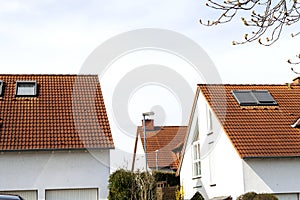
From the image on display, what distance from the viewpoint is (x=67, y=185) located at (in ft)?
68.3

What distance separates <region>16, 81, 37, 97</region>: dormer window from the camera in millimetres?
23900

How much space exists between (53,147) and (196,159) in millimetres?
8689

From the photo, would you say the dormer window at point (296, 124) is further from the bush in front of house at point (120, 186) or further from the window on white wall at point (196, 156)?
the bush in front of house at point (120, 186)

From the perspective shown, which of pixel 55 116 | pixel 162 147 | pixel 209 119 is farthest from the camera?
pixel 162 147

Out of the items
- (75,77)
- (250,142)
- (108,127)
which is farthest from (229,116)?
(75,77)

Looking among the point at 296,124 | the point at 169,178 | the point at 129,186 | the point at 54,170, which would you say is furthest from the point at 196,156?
the point at 54,170

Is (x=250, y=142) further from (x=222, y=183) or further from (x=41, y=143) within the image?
(x=41, y=143)

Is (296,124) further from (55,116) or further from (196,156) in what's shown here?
(55,116)

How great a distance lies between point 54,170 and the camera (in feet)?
68.4

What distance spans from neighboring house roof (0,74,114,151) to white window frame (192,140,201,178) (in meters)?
5.96

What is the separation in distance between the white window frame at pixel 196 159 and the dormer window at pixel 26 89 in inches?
339

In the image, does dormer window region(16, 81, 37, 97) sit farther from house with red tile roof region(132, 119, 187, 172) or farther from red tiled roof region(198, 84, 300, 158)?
house with red tile roof region(132, 119, 187, 172)

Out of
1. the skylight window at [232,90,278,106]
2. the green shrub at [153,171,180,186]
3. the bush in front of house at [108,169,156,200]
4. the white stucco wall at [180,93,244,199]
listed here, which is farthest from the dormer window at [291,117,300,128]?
the green shrub at [153,171,180,186]

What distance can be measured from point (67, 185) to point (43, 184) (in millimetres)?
937
